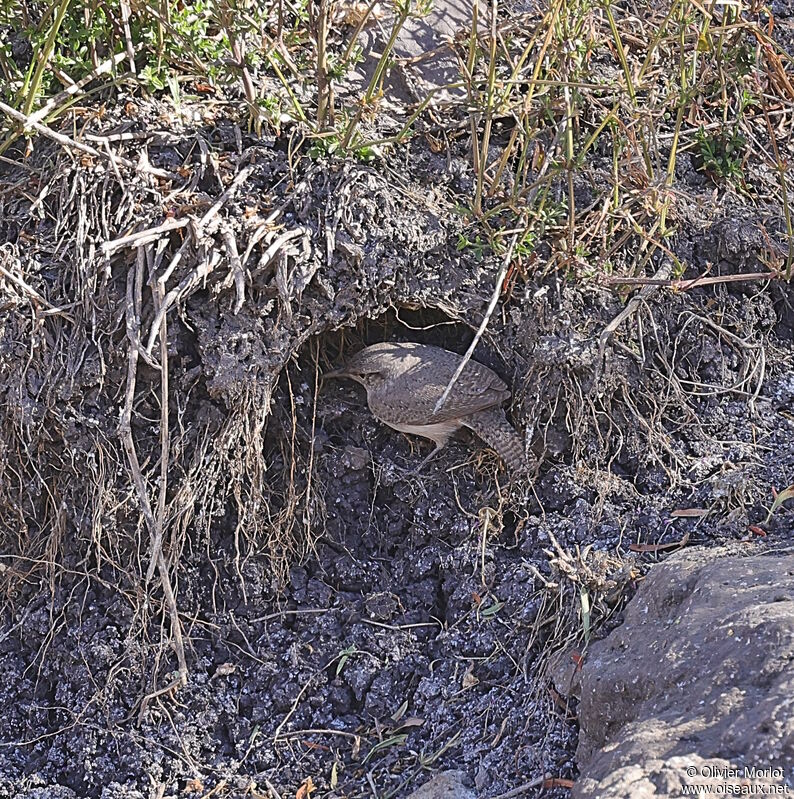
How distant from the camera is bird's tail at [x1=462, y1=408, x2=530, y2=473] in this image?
11.9ft

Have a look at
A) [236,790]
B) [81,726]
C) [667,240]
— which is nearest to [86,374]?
[81,726]

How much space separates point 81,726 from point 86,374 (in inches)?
53.6

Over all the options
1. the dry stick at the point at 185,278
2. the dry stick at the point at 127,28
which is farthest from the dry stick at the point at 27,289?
the dry stick at the point at 127,28

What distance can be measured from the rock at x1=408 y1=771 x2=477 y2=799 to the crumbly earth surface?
9 centimetres

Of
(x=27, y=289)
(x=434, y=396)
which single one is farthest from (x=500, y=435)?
(x=27, y=289)

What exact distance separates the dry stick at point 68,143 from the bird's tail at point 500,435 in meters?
1.59

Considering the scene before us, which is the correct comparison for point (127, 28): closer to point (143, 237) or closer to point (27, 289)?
point (143, 237)

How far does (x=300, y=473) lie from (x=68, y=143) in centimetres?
159

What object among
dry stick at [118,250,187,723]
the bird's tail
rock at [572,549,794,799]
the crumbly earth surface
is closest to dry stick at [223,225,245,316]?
the crumbly earth surface

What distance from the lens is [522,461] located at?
3.62 m

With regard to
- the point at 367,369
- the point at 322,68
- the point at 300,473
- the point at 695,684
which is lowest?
the point at 300,473

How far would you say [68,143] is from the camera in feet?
10.8

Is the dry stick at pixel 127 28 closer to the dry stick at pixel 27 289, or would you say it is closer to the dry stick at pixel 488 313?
the dry stick at pixel 27 289

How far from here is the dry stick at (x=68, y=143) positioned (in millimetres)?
3209
